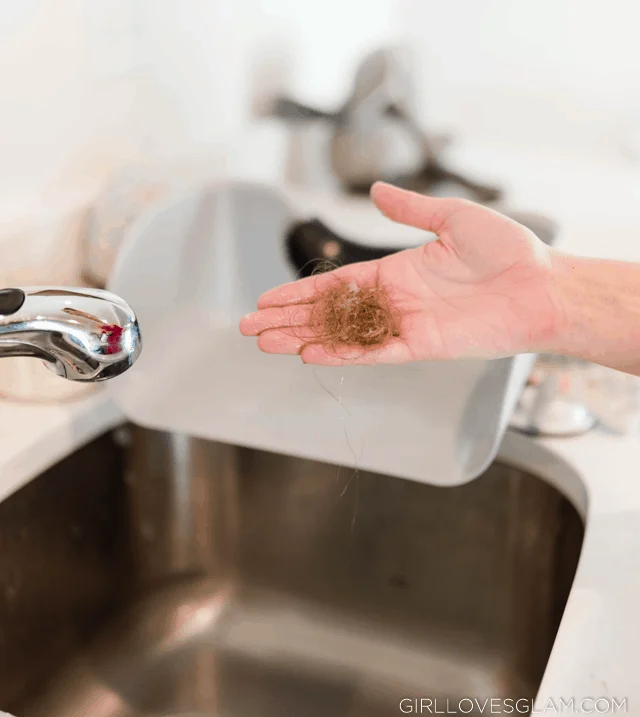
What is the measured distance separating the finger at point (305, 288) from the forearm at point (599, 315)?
170 mm

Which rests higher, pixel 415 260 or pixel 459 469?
pixel 415 260

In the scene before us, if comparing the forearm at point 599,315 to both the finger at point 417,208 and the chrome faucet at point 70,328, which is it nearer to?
the finger at point 417,208

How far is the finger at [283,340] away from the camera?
1.99 feet

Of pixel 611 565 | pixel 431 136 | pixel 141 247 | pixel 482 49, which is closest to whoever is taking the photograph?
pixel 611 565

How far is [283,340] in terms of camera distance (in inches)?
24.0

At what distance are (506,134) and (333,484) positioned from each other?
3.15 feet

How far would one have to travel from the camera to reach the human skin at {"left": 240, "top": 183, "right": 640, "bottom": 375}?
57cm

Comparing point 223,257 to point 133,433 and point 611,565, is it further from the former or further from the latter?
point 611,565

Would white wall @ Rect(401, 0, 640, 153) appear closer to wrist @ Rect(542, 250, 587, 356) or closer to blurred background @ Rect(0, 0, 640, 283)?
blurred background @ Rect(0, 0, 640, 283)

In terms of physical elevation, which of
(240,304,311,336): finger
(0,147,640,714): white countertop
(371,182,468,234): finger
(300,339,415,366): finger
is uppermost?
(371,182,468,234): finger

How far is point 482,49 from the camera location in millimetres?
1394

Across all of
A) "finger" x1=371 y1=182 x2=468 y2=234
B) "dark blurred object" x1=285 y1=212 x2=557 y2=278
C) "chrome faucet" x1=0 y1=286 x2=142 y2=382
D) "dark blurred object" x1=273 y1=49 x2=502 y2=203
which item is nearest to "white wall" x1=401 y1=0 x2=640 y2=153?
"dark blurred object" x1=273 y1=49 x2=502 y2=203

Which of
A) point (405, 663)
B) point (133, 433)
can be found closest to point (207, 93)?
point (133, 433)

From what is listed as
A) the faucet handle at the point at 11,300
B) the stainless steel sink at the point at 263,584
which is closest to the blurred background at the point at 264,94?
the stainless steel sink at the point at 263,584
